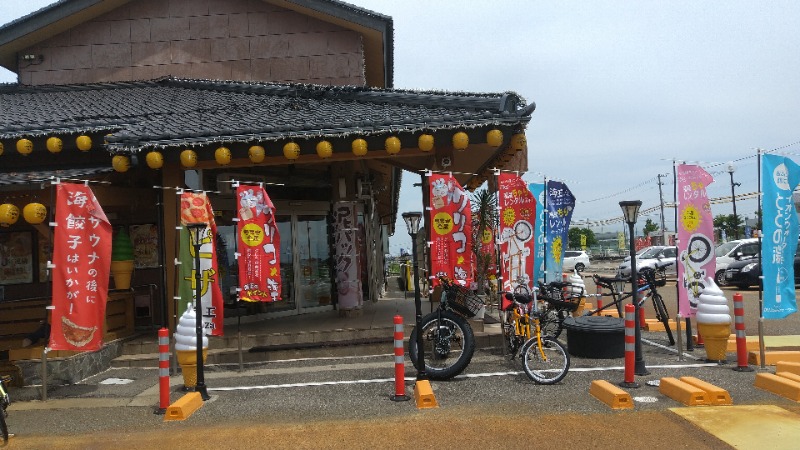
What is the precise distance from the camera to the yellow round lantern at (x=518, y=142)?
9.56 metres

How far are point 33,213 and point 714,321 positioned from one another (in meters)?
9.87

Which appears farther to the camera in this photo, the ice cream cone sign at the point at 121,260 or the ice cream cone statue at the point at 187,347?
the ice cream cone sign at the point at 121,260

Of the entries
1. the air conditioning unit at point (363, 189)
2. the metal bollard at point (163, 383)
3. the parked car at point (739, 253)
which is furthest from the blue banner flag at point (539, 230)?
the parked car at point (739, 253)

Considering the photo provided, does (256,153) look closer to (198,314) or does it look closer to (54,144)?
(198,314)

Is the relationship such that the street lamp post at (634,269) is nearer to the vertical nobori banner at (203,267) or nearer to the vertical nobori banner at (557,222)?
the vertical nobori banner at (557,222)

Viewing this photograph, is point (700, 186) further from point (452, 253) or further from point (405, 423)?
point (405, 423)

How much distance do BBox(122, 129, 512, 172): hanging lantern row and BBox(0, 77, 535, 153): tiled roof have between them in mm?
167

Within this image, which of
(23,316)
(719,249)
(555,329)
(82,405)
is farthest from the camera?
(719,249)

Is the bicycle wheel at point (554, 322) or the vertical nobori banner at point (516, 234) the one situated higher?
the vertical nobori banner at point (516, 234)

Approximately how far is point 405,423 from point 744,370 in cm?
489

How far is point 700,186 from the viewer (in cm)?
810

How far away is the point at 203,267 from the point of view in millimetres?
7984

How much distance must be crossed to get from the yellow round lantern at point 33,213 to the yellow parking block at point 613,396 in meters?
7.97

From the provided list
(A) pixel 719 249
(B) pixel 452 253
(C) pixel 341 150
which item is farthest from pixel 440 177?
(A) pixel 719 249
